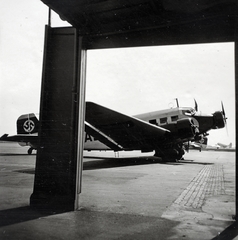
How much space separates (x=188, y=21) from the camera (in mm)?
4121

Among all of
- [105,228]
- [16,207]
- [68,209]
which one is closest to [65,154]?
[68,209]

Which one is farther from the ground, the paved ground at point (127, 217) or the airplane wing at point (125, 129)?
the airplane wing at point (125, 129)

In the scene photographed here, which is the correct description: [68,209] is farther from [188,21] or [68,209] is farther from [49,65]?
[188,21]

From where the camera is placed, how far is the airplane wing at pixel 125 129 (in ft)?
40.5

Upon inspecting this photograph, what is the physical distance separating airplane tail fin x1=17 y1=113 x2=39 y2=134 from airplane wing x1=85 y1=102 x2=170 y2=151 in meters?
8.86

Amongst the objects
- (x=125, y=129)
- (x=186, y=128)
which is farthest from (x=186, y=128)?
(x=125, y=129)

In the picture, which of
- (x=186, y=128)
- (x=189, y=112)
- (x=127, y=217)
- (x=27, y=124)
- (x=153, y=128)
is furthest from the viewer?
(x=27, y=124)

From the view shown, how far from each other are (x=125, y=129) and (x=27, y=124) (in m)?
10.5

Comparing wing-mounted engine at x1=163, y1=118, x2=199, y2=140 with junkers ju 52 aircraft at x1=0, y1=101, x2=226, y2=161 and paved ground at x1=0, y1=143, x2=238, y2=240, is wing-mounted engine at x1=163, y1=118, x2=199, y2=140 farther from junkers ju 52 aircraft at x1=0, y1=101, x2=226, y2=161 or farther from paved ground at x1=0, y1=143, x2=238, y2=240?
paved ground at x1=0, y1=143, x2=238, y2=240

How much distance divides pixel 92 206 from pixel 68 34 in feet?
10.3

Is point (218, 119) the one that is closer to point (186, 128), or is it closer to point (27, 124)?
point (186, 128)

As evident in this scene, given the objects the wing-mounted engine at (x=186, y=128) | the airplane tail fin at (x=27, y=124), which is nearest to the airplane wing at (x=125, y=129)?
the wing-mounted engine at (x=186, y=128)

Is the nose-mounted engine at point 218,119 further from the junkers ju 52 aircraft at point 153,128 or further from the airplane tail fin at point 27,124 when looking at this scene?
the airplane tail fin at point 27,124

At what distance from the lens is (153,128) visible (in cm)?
1406
